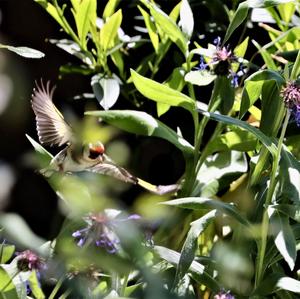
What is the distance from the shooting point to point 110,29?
1.17 m

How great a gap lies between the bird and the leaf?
307 millimetres

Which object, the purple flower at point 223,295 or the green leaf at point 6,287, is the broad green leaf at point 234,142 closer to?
the purple flower at point 223,295

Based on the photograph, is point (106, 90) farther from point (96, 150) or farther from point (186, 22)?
point (96, 150)

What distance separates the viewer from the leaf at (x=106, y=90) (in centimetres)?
114

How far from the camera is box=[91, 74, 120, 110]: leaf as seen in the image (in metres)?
1.14

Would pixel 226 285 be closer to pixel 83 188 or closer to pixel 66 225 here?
pixel 66 225

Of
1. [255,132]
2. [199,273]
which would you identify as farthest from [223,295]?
[255,132]

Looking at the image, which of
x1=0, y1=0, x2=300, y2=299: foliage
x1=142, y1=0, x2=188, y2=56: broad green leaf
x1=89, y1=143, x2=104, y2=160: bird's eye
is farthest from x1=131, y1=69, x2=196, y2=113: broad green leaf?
x1=89, y1=143, x2=104, y2=160: bird's eye

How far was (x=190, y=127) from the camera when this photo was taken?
4.50ft

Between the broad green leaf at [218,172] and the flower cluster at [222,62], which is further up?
the flower cluster at [222,62]

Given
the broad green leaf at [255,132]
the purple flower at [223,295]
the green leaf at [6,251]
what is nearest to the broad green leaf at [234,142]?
the broad green leaf at [255,132]

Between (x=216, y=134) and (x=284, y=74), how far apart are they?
179 mm

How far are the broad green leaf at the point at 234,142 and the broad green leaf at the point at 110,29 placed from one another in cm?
25

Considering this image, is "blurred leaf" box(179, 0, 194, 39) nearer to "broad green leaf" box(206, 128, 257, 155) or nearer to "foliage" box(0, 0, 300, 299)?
"foliage" box(0, 0, 300, 299)
